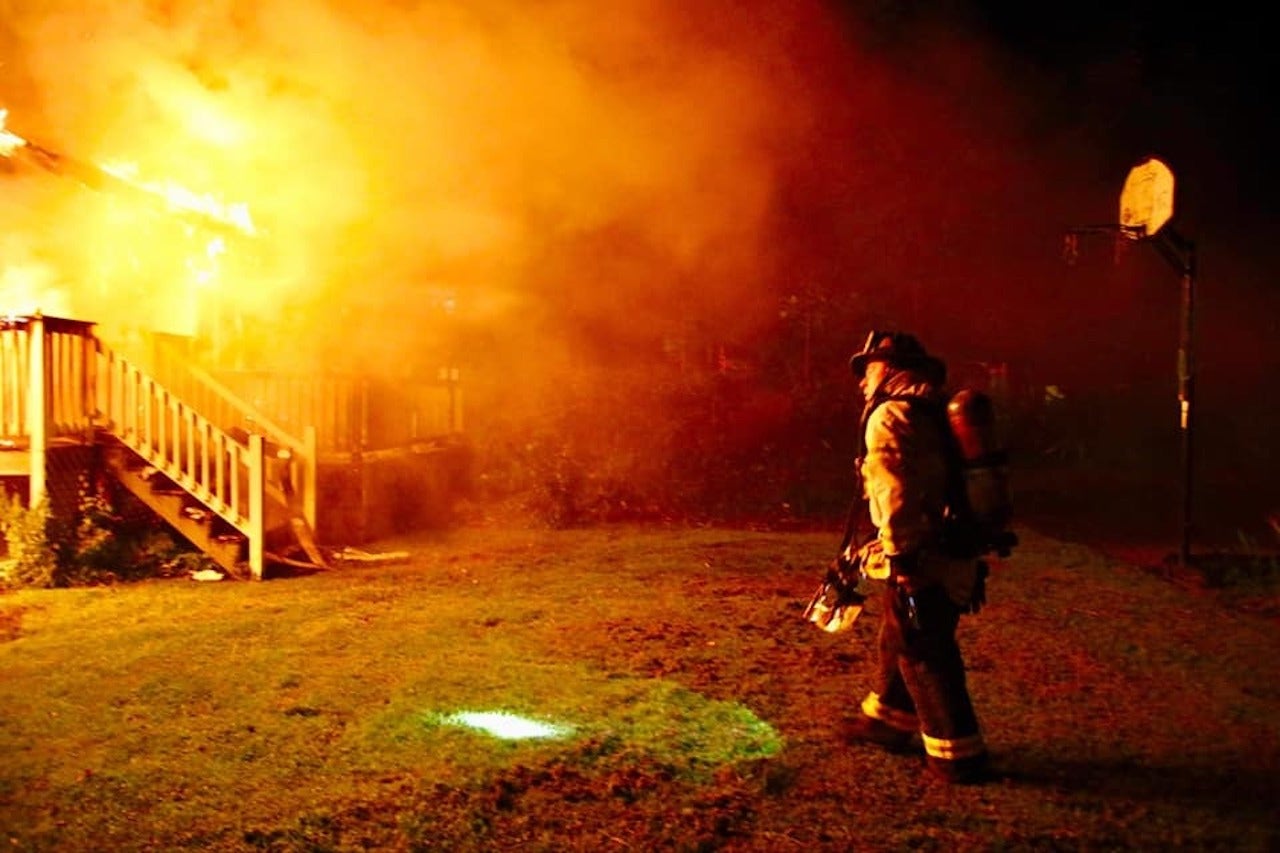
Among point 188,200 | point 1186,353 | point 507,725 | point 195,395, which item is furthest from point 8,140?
point 1186,353

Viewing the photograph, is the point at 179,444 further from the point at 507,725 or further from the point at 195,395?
the point at 507,725

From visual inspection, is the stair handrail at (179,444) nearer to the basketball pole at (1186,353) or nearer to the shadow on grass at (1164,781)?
the shadow on grass at (1164,781)

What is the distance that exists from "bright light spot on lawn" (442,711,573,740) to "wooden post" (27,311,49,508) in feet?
16.6

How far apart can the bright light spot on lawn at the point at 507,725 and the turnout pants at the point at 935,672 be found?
1.57 m

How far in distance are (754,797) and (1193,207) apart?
17.5 m

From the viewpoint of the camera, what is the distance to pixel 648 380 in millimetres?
13633

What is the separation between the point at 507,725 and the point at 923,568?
6.72ft

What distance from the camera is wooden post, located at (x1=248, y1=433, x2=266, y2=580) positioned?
25.4 ft

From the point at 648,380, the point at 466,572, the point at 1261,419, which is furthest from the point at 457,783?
the point at 1261,419

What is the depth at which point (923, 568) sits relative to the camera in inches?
149

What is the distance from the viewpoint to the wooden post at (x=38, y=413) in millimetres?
7562

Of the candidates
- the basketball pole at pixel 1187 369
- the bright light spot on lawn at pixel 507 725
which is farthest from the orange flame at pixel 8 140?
the basketball pole at pixel 1187 369

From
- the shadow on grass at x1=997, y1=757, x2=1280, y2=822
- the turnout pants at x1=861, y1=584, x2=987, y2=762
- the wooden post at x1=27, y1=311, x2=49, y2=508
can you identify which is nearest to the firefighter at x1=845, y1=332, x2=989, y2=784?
the turnout pants at x1=861, y1=584, x2=987, y2=762

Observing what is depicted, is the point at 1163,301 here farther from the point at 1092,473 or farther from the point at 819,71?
the point at 819,71
